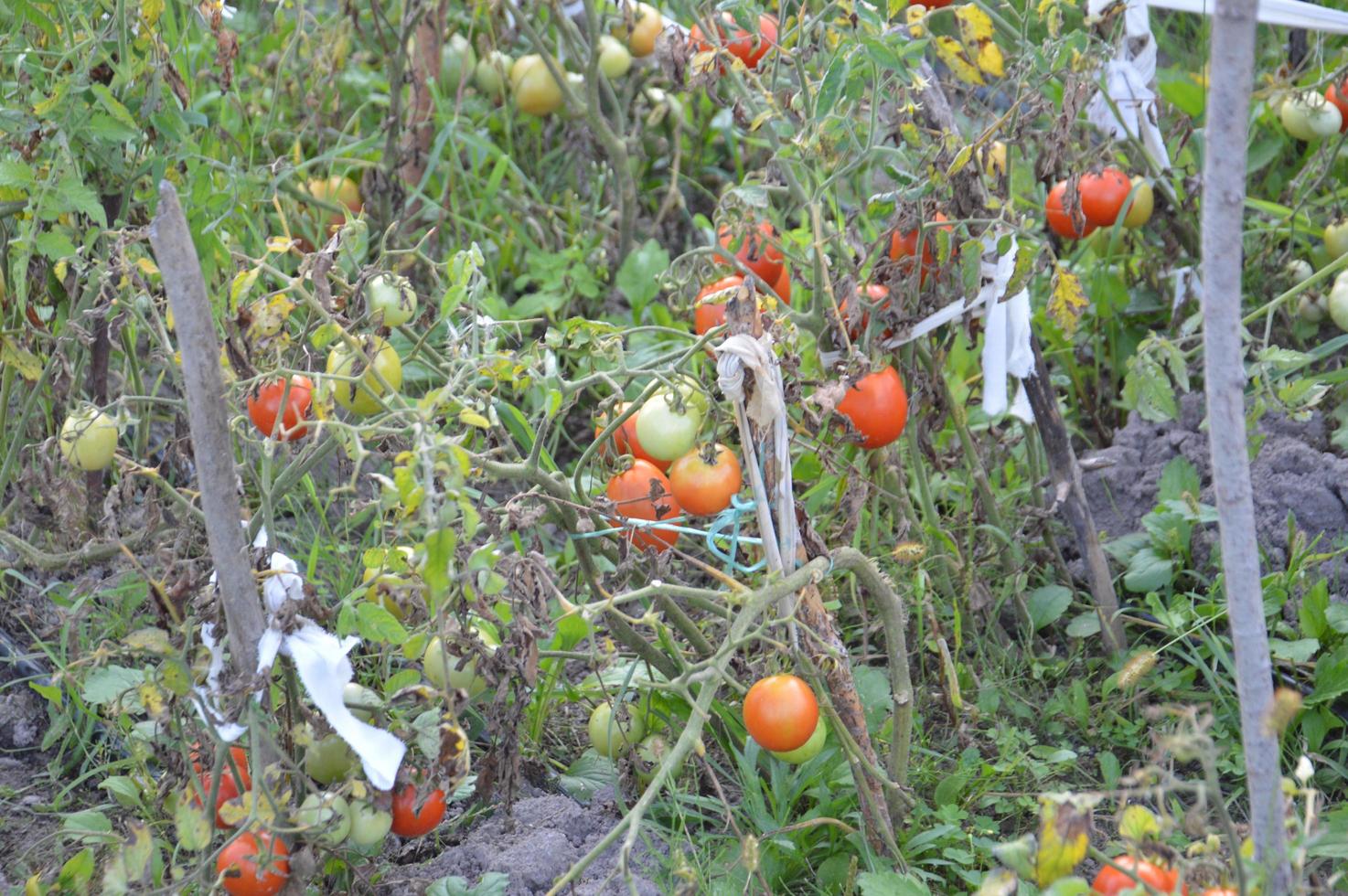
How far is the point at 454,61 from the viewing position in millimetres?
3102

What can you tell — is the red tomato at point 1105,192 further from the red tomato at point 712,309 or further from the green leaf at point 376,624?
the green leaf at point 376,624

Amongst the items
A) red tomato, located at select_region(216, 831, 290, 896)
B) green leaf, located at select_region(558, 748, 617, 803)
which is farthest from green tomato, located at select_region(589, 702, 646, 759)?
red tomato, located at select_region(216, 831, 290, 896)

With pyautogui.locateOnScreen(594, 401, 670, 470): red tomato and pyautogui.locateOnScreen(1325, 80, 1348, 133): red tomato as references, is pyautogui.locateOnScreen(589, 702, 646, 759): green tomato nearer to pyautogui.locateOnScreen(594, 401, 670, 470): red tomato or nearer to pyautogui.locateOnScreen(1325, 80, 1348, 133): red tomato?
pyautogui.locateOnScreen(594, 401, 670, 470): red tomato

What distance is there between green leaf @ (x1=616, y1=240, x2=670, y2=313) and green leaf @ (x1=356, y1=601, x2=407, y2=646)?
1.33m

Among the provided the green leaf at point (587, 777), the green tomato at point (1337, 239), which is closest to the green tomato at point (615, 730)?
the green leaf at point (587, 777)

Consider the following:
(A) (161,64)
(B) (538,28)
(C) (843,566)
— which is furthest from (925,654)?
(B) (538,28)

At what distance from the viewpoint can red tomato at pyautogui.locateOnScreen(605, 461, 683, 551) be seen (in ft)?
5.34

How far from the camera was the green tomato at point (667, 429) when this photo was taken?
60.9 inches

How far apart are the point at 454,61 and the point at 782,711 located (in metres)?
2.15

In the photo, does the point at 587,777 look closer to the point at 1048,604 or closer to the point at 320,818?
the point at 320,818

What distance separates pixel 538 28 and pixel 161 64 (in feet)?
4.70

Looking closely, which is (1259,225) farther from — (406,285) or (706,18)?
(406,285)

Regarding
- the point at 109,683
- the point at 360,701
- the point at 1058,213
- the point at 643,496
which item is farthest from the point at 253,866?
the point at 1058,213

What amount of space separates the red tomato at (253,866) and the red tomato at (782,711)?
54cm
